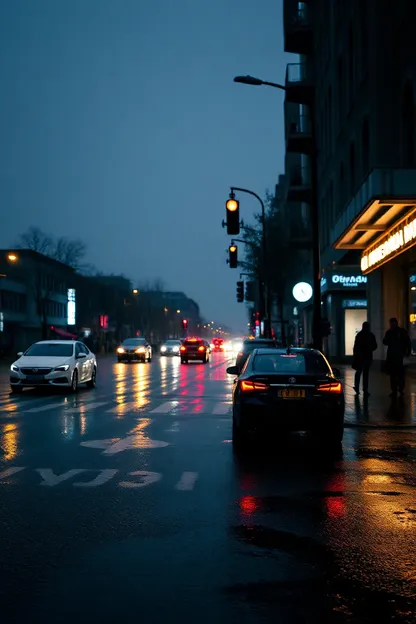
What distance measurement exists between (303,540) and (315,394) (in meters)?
5.39

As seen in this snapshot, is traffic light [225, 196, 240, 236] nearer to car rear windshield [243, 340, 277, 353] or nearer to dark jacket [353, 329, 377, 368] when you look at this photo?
dark jacket [353, 329, 377, 368]

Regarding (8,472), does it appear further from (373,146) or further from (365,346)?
(373,146)

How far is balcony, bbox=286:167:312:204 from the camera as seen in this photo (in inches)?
2066

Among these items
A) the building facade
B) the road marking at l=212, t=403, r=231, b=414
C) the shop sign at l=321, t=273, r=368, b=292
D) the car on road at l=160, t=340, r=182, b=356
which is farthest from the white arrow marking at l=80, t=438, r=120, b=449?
the car on road at l=160, t=340, r=182, b=356

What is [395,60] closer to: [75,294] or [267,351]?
[267,351]

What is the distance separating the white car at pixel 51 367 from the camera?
24672 mm

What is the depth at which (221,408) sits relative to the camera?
19812mm

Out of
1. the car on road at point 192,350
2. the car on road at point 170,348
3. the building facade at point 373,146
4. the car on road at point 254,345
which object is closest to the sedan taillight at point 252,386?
the building facade at point 373,146

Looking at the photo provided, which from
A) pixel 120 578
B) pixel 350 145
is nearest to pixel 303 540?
pixel 120 578

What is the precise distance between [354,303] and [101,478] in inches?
1427

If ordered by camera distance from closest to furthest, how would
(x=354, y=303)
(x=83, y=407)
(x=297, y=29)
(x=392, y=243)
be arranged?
(x=83, y=407) → (x=392, y=243) → (x=354, y=303) → (x=297, y=29)

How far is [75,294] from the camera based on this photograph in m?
106

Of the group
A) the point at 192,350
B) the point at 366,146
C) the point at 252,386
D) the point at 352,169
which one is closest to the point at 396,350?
the point at 252,386

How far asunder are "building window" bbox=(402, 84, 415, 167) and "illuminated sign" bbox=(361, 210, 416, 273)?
2529 mm
